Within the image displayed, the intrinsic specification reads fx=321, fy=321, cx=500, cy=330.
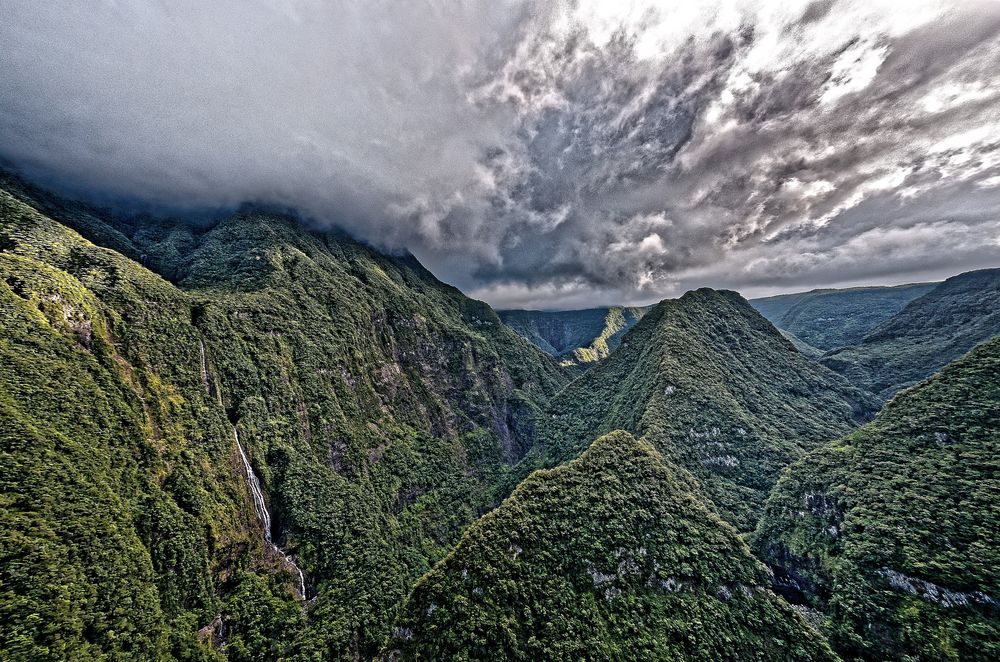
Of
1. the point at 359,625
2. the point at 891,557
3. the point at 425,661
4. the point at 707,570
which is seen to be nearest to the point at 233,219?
the point at 359,625

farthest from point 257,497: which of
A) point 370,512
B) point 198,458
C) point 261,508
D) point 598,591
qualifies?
point 598,591

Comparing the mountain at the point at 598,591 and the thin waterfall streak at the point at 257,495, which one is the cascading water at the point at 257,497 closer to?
the thin waterfall streak at the point at 257,495

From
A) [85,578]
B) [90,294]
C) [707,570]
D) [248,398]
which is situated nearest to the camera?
[85,578]

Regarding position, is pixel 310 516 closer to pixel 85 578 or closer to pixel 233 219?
pixel 85 578

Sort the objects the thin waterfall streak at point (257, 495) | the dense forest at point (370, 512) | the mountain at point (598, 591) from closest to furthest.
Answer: the dense forest at point (370, 512) → the mountain at point (598, 591) → the thin waterfall streak at point (257, 495)

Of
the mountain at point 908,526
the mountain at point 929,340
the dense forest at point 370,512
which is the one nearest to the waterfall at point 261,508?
the dense forest at point 370,512

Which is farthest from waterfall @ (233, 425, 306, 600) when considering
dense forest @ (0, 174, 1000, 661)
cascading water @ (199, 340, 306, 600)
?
dense forest @ (0, 174, 1000, 661)
